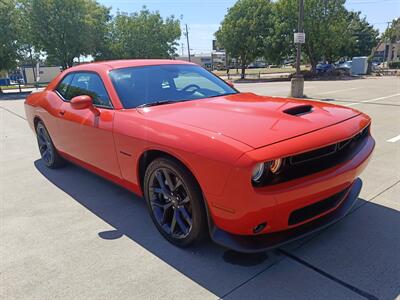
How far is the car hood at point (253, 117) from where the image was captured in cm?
238

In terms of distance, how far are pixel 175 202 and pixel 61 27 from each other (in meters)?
30.5

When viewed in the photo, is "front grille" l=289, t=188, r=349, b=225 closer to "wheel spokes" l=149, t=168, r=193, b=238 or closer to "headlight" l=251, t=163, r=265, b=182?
"headlight" l=251, t=163, r=265, b=182

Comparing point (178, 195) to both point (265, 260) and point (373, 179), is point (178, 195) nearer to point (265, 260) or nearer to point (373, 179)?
point (265, 260)

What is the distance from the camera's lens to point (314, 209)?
2529 mm

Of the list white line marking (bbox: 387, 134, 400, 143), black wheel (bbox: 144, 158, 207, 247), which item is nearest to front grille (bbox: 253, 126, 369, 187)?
black wheel (bbox: 144, 158, 207, 247)

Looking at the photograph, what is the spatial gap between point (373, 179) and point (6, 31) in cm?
2764

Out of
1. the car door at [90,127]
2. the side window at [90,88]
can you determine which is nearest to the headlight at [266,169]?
the car door at [90,127]

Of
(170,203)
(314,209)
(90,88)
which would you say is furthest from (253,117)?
(90,88)

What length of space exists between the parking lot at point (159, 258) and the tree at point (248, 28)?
30.0 meters

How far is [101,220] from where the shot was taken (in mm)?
3490

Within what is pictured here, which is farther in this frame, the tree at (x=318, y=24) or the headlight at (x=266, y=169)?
the tree at (x=318, y=24)

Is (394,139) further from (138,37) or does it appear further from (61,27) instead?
(138,37)

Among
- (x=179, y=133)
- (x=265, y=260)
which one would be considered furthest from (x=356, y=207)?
(x=179, y=133)

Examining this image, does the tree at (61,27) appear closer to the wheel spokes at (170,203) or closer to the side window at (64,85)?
the side window at (64,85)
